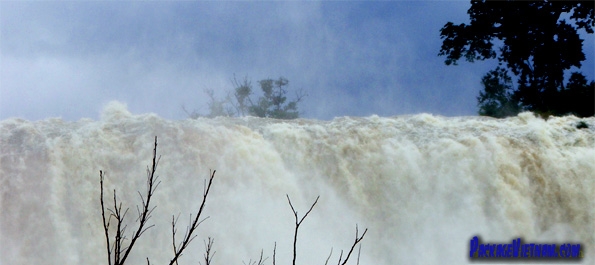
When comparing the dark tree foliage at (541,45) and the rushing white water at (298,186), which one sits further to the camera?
the dark tree foliage at (541,45)

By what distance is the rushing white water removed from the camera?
10195mm

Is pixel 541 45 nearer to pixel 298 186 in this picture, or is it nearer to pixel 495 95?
pixel 495 95

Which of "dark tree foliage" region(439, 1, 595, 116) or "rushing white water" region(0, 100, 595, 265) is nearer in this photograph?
"rushing white water" region(0, 100, 595, 265)

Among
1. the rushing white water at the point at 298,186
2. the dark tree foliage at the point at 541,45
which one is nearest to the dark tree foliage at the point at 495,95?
the dark tree foliage at the point at 541,45

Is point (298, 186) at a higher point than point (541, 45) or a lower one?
lower

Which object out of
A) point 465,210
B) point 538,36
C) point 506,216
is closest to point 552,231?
point 506,216

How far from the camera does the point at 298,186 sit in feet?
39.7

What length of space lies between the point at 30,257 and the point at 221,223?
120 inches

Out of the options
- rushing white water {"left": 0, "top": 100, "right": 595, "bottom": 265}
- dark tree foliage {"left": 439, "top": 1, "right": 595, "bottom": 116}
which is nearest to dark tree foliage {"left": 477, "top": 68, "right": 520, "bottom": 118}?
dark tree foliage {"left": 439, "top": 1, "right": 595, "bottom": 116}

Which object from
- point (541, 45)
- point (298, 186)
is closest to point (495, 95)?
point (541, 45)

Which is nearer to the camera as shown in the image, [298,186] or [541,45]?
[298,186]

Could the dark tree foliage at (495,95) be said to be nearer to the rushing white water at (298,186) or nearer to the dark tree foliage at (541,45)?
the dark tree foliage at (541,45)

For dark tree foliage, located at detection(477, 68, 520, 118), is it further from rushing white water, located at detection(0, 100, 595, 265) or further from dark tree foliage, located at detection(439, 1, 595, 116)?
rushing white water, located at detection(0, 100, 595, 265)

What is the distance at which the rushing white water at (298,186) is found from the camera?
33.4ft
